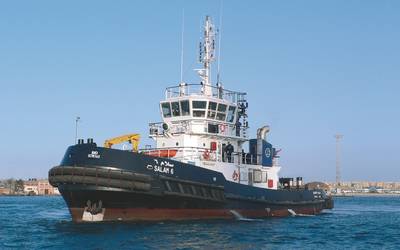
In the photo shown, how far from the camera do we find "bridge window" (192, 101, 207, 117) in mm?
30547

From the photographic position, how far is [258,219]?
30.6 metres

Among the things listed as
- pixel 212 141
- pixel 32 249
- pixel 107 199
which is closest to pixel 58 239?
pixel 32 249

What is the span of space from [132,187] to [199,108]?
7987mm

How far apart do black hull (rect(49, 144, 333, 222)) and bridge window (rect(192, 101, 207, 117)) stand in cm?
435

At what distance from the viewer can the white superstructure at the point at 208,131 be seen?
2945 centimetres

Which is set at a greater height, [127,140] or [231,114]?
[231,114]

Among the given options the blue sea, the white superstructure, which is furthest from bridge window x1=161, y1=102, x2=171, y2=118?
the blue sea

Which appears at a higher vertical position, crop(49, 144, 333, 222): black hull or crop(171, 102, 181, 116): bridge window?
crop(171, 102, 181, 116): bridge window

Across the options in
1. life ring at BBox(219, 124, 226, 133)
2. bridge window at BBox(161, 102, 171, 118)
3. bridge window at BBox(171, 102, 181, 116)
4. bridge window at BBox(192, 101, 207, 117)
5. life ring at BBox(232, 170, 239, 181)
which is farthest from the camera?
bridge window at BBox(161, 102, 171, 118)

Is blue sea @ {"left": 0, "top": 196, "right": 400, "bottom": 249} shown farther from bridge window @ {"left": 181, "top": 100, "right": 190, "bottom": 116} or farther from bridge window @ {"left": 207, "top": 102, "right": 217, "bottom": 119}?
bridge window @ {"left": 181, "top": 100, "right": 190, "bottom": 116}

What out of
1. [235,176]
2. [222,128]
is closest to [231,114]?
[222,128]

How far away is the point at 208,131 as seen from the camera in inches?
1190

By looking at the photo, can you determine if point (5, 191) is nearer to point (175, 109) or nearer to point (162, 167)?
point (175, 109)

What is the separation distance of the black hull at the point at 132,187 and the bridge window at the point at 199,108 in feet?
14.3
